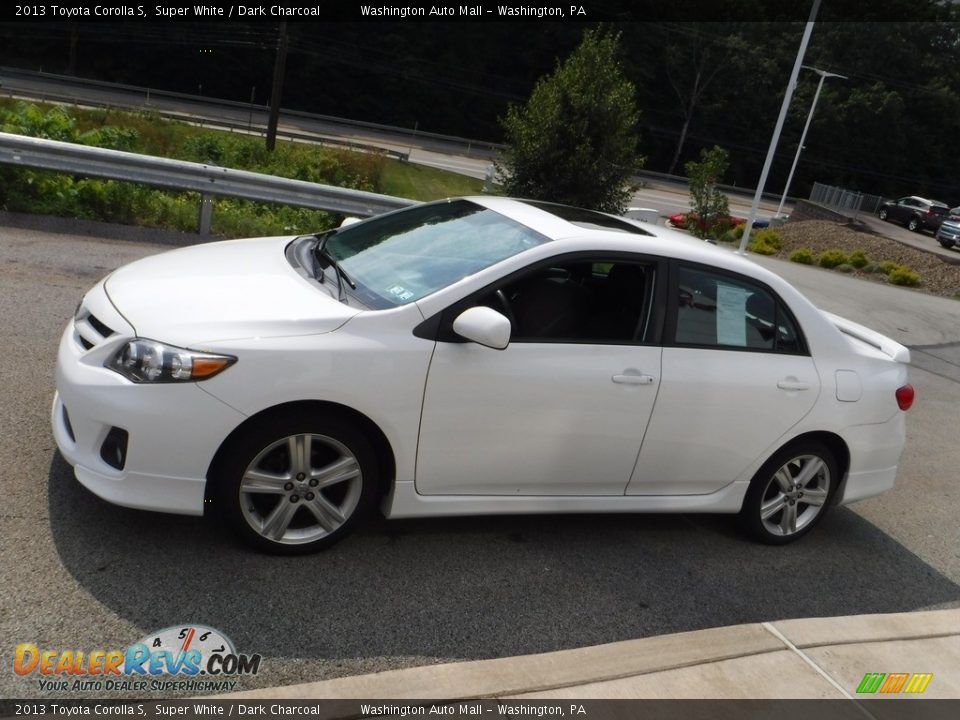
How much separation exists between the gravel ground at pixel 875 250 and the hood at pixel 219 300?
77.1ft

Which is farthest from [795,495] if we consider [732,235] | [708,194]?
[732,235]

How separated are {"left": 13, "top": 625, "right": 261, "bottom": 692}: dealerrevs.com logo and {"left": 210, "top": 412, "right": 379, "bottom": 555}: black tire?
60 centimetres

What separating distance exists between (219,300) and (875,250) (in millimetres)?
29325

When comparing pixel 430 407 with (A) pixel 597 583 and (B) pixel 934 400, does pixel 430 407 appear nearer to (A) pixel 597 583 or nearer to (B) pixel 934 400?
(A) pixel 597 583

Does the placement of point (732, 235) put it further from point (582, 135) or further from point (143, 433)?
point (143, 433)

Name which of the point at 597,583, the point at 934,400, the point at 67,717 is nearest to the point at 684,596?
the point at 597,583

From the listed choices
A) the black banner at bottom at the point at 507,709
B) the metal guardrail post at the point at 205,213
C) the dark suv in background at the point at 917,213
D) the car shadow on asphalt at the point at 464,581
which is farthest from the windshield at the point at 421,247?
the dark suv in background at the point at 917,213

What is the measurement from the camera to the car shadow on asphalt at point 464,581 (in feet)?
12.0

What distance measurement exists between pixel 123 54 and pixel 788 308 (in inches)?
2436

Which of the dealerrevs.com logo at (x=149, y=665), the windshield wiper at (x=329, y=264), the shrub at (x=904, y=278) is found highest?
the windshield wiper at (x=329, y=264)

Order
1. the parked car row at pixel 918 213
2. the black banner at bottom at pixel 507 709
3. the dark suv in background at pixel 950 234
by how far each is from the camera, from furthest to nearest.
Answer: the parked car row at pixel 918 213 < the dark suv in background at pixel 950 234 < the black banner at bottom at pixel 507 709

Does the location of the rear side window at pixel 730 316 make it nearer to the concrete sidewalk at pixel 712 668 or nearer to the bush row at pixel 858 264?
the concrete sidewalk at pixel 712 668

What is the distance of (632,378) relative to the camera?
14.8 feet

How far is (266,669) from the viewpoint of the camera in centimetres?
335
